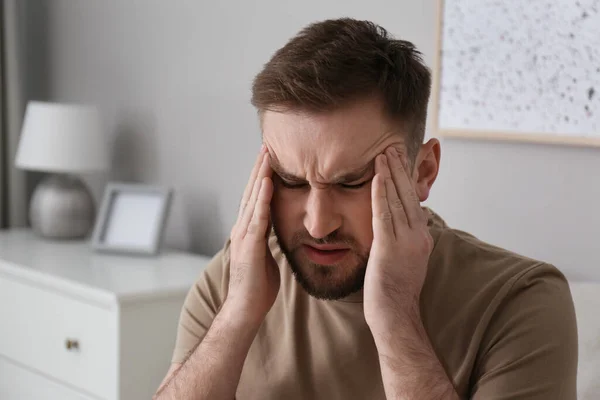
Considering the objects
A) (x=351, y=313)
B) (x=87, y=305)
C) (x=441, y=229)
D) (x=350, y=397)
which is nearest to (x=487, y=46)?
(x=441, y=229)

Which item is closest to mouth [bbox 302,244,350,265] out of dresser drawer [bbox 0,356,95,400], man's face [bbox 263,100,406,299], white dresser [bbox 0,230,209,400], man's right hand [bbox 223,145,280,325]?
man's face [bbox 263,100,406,299]

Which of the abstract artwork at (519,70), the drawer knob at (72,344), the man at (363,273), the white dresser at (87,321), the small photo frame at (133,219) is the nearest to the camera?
the man at (363,273)

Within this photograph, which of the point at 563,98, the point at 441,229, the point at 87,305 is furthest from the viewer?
the point at 87,305

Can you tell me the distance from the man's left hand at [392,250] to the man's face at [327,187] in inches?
1.3

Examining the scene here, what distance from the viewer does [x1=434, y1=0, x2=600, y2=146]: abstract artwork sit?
1832 millimetres

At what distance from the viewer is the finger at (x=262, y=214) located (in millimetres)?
1441

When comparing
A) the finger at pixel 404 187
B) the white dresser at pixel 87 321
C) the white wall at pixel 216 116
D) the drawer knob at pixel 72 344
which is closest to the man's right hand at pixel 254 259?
the finger at pixel 404 187

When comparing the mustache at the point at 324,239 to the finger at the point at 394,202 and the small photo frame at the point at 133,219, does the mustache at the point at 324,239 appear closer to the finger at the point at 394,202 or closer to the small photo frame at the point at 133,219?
the finger at the point at 394,202

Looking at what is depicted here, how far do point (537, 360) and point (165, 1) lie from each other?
6.53 ft

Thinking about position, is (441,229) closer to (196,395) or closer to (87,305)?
(196,395)

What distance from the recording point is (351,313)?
149 centimetres

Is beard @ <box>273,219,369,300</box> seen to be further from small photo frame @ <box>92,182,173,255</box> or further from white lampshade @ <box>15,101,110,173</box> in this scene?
white lampshade @ <box>15,101,110,173</box>

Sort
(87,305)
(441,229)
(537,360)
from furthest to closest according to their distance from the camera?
(87,305), (441,229), (537,360)

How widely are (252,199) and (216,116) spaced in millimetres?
1291
